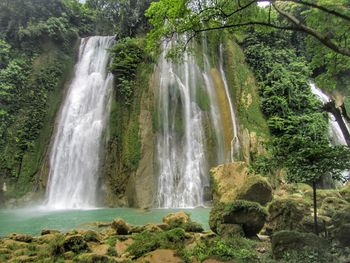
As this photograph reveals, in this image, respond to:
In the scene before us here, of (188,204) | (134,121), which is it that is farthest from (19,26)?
(188,204)

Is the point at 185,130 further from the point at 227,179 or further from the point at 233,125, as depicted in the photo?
the point at 227,179

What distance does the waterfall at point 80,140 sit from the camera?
67.6 ft

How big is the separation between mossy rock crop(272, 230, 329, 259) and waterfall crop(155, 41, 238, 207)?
12041 millimetres

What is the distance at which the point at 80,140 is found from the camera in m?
22.1

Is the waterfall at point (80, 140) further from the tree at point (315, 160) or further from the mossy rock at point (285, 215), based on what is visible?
the tree at point (315, 160)

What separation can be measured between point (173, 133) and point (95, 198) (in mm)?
5839

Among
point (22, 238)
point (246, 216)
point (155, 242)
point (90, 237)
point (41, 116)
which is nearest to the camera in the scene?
point (155, 242)

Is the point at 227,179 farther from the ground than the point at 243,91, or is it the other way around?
the point at 243,91

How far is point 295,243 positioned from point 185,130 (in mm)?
14845

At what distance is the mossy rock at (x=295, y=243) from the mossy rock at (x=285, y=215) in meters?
1.95

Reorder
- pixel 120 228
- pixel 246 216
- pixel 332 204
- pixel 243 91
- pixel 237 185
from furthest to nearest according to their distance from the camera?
pixel 243 91, pixel 237 185, pixel 332 204, pixel 120 228, pixel 246 216

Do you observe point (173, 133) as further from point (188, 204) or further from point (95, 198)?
point (95, 198)

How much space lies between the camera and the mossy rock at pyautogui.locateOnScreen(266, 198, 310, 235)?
8992mm

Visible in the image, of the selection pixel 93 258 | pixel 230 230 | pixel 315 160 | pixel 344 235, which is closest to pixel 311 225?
pixel 344 235
